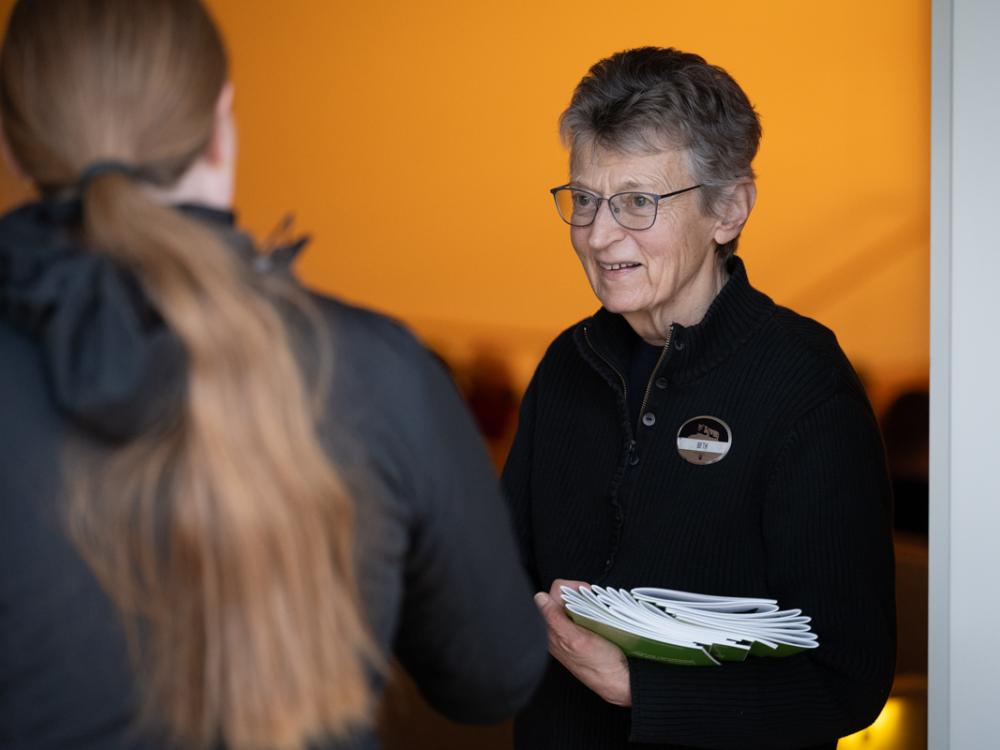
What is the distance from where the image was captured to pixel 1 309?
109cm

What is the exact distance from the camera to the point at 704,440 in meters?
2.07

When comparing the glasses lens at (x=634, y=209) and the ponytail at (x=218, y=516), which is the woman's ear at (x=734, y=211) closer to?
the glasses lens at (x=634, y=209)

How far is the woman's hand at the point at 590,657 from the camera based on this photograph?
77.0 inches

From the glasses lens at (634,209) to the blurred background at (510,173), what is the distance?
2.24 metres

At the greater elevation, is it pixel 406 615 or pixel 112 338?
pixel 112 338

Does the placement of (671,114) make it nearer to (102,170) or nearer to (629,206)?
(629,206)

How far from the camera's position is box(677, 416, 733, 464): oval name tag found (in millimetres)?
2055

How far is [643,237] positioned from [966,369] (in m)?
0.60

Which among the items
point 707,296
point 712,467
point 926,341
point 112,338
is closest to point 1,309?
point 112,338

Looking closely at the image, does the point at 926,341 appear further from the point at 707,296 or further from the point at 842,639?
the point at 842,639

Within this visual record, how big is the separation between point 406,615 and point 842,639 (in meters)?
0.90

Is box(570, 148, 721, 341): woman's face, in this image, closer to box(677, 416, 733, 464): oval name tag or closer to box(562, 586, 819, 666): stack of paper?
box(677, 416, 733, 464): oval name tag

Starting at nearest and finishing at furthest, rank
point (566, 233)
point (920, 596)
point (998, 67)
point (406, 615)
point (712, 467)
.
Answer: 1. point (406, 615)
2. point (998, 67)
3. point (712, 467)
4. point (920, 596)
5. point (566, 233)

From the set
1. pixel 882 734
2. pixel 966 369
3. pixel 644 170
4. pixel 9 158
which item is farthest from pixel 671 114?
pixel 882 734
